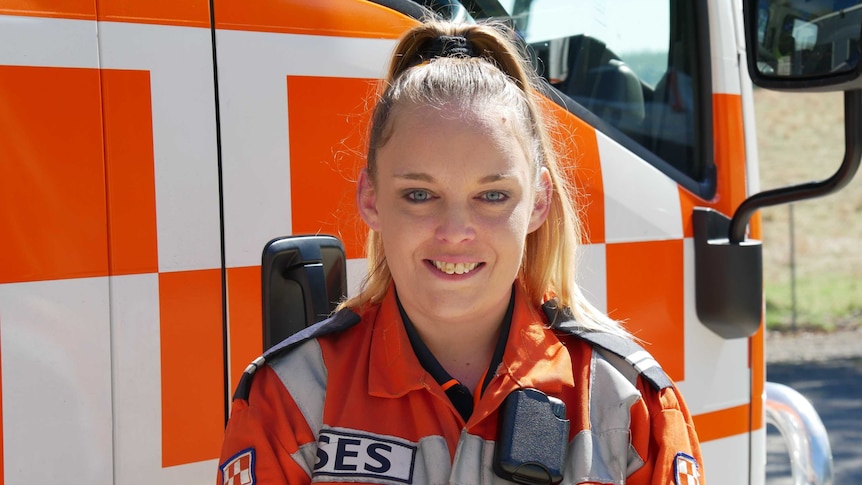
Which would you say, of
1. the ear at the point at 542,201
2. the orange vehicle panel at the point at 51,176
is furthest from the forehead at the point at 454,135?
the orange vehicle panel at the point at 51,176

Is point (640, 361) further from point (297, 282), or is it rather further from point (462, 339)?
point (297, 282)

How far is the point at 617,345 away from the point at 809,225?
1195 cm

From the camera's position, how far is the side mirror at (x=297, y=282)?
5.33 feet

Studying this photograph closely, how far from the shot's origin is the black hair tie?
1.55 meters

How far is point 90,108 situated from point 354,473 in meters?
0.68

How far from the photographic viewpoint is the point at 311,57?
5.63 feet

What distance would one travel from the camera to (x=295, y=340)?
4.70 feet

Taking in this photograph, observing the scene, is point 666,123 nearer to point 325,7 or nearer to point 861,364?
point 325,7

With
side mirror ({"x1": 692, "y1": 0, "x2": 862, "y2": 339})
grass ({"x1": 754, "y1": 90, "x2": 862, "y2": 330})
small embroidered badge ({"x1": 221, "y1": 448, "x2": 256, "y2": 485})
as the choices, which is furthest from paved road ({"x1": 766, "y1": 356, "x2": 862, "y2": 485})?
small embroidered badge ({"x1": 221, "y1": 448, "x2": 256, "y2": 485})

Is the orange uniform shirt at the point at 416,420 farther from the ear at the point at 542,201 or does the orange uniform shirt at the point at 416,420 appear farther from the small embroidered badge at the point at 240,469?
the ear at the point at 542,201

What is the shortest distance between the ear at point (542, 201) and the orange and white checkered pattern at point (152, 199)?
0.35m

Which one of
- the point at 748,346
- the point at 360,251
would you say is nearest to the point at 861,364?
the point at 748,346

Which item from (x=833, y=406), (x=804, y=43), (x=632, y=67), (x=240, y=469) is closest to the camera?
(x=240, y=469)

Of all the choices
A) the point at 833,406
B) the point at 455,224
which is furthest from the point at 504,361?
the point at 833,406
